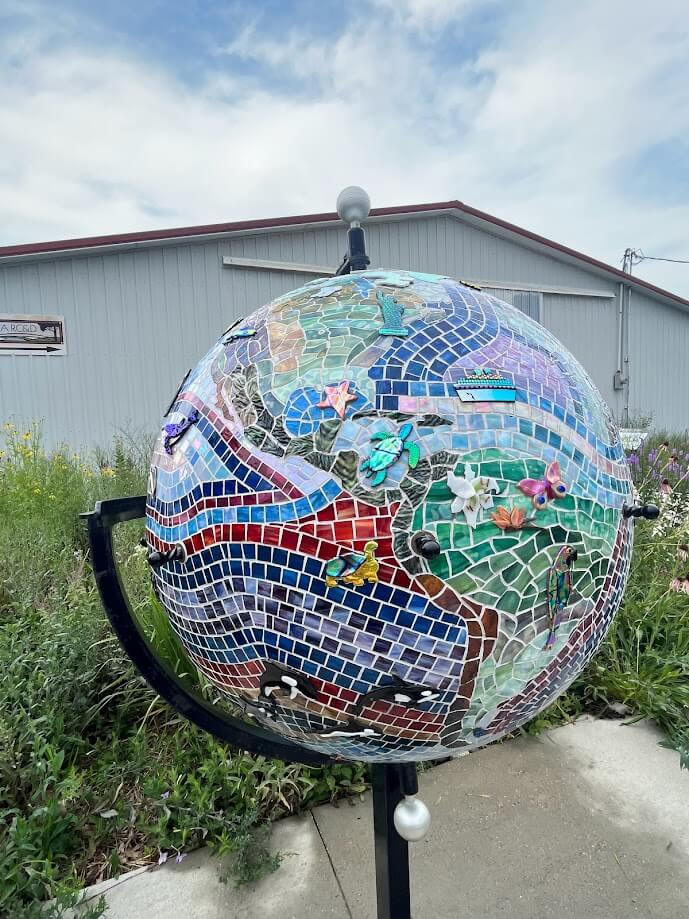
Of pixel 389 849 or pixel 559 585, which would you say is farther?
pixel 389 849

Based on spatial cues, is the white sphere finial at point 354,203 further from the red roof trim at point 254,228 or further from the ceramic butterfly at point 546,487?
the red roof trim at point 254,228

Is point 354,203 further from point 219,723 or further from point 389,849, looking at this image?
point 389,849

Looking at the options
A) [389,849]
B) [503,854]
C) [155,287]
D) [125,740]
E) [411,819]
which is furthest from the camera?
[155,287]

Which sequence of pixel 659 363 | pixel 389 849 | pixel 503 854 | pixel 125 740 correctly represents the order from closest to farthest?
pixel 389 849 → pixel 503 854 → pixel 125 740 → pixel 659 363

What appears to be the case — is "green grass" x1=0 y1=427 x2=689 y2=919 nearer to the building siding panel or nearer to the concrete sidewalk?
the concrete sidewalk

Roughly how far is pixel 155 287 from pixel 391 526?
7.99 meters

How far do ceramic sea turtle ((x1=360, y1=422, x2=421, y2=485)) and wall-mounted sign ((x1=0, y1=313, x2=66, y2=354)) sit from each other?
780 cm

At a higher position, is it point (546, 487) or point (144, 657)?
point (546, 487)

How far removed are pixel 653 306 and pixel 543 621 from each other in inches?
513

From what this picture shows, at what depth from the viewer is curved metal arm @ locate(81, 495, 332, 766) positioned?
3.52 ft

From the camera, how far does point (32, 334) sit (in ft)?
23.7

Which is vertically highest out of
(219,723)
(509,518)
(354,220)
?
(354,220)

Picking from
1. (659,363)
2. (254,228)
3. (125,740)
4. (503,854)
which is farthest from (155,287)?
(659,363)

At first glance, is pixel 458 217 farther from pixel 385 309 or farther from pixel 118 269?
pixel 385 309
